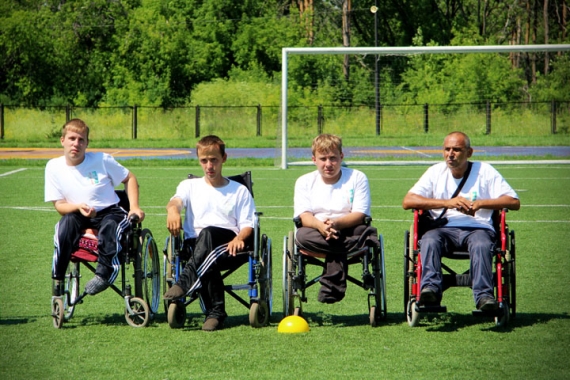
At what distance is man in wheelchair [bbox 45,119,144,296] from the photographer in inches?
232

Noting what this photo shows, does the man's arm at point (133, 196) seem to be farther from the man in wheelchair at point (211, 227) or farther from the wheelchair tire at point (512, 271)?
the wheelchair tire at point (512, 271)

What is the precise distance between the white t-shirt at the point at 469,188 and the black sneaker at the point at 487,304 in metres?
0.67

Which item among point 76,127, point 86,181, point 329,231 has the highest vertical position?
point 76,127

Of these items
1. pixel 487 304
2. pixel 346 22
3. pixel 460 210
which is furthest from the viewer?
pixel 346 22

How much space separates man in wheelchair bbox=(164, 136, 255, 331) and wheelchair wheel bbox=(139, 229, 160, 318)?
0.29m

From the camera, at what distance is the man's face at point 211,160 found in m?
6.04

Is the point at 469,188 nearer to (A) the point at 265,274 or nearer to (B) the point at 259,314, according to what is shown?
(A) the point at 265,274

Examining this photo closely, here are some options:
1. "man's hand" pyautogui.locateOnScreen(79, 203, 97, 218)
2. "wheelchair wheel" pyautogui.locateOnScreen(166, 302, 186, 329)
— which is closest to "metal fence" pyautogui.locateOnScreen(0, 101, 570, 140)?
"man's hand" pyautogui.locateOnScreen(79, 203, 97, 218)

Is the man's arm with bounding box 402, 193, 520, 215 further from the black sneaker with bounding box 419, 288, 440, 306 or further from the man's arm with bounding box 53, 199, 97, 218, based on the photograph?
the man's arm with bounding box 53, 199, 97, 218

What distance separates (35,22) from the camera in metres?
41.5

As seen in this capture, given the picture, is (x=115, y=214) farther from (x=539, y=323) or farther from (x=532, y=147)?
(x=532, y=147)

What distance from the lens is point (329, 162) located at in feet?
20.0

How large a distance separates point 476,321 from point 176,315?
207cm

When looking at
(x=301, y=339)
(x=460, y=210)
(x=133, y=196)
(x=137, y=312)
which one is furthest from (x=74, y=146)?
(x=460, y=210)
